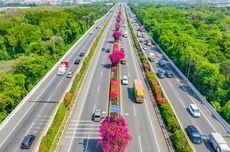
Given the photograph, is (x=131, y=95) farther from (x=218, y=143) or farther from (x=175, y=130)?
(x=218, y=143)

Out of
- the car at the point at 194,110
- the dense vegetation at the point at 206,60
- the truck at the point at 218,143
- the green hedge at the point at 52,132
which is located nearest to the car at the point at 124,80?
the dense vegetation at the point at 206,60

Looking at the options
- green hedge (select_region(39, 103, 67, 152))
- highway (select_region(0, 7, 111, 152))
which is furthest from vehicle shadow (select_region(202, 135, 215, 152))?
highway (select_region(0, 7, 111, 152))

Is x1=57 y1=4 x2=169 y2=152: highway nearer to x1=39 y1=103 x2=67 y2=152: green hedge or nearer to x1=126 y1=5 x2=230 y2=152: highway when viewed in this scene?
x1=39 y1=103 x2=67 y2=152: green hedge

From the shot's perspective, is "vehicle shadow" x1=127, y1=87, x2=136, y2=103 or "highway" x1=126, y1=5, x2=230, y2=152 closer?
"highway" x1=126, y1=5, x2=230, y2=152

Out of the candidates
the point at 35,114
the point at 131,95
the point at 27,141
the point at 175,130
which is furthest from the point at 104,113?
the point at 27,141

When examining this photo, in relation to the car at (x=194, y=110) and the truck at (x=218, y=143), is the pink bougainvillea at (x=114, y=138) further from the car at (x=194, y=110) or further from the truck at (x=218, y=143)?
the car at (x=194, y=110)

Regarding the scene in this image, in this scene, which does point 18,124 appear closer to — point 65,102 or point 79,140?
point 65,102
